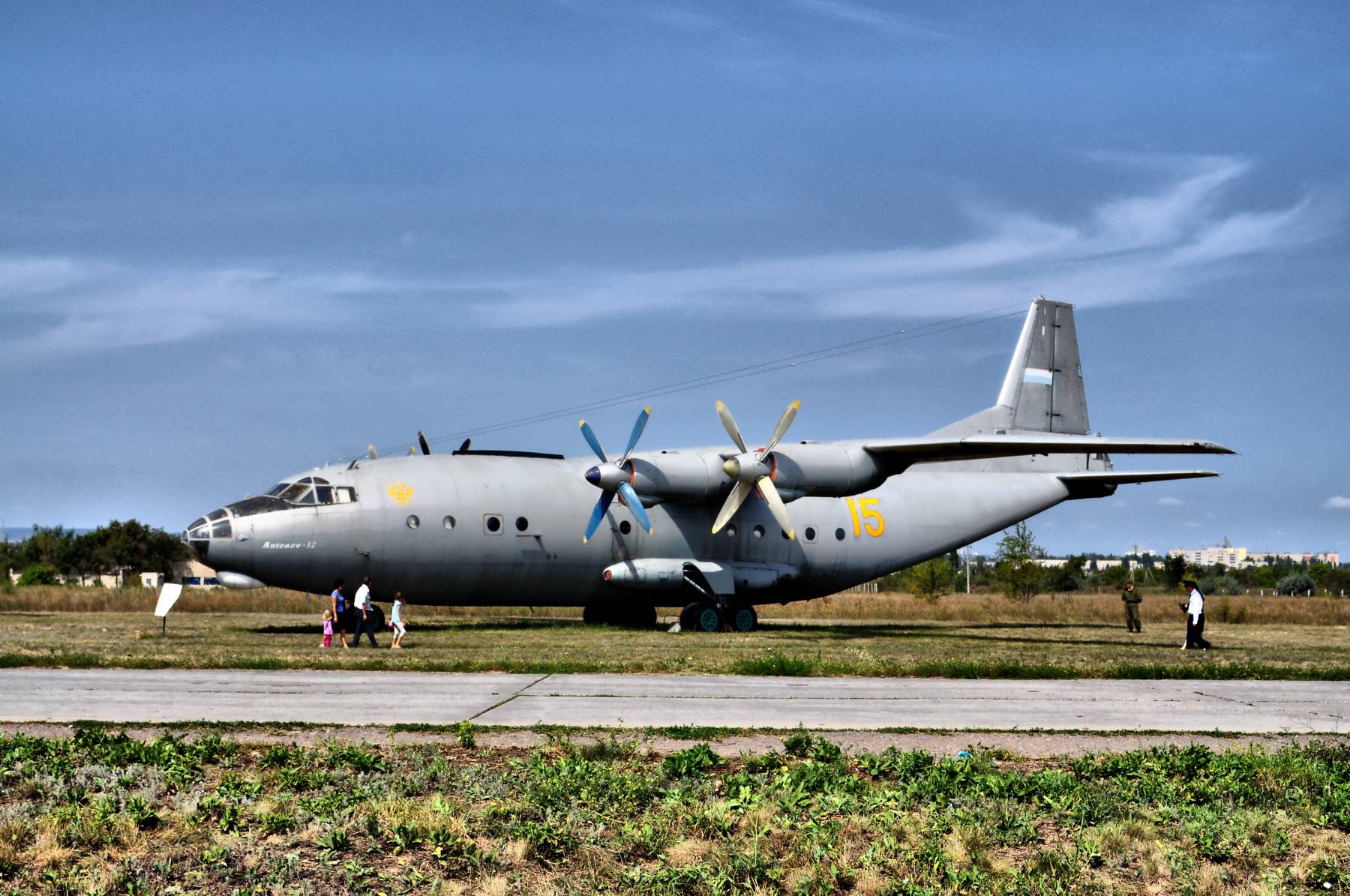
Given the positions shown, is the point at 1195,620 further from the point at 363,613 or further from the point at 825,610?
the point at 825,610

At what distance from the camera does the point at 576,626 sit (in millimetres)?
37438

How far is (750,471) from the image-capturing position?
1339 inches

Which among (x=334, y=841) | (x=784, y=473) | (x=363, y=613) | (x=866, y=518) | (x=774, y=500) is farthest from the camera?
(x=866, y=518)

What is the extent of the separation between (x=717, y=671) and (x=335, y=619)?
12.1 meters

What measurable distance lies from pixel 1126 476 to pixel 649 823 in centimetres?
3424

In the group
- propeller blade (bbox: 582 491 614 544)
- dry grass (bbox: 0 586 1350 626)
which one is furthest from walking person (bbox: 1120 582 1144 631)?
propeller blade (bbox: 582 491 614 544)

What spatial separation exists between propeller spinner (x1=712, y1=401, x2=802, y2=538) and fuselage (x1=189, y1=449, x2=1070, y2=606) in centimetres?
126

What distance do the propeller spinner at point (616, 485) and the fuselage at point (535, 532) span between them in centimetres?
99

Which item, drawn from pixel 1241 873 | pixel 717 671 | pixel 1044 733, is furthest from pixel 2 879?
pixel 717 671

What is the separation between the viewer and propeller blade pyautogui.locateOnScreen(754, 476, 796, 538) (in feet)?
108

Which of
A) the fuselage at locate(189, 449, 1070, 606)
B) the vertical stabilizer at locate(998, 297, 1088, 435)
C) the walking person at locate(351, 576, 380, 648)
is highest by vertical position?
the vertical stabilizer at locate(998, 297, 1088, 435)

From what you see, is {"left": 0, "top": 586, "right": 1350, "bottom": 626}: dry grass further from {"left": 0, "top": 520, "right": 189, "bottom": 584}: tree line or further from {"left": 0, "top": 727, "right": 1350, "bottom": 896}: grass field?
{"left": 0, "top": 520, "right": 189, "bottom": 584}: tree line

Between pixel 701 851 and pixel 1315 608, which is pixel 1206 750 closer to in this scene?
pixel 701 851

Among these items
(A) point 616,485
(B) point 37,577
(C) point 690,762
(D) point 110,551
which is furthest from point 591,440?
(D) point 110,551
